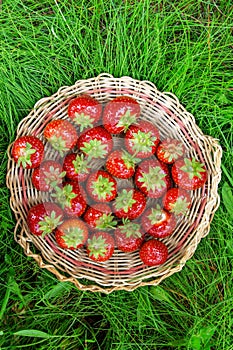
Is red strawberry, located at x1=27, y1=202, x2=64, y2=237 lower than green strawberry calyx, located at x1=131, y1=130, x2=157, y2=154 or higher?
lower

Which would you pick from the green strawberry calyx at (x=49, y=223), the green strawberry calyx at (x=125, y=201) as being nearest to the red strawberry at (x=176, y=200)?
the green strawberry calyx at (x=125, y=201)

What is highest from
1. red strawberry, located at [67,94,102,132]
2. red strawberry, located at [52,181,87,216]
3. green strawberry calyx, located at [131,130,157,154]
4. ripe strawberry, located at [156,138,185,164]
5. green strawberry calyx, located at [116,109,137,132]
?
red strawberry, located at [67,94,102,132]

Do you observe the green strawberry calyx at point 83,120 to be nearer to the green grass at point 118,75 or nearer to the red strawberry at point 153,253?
the green grass at point 118,75

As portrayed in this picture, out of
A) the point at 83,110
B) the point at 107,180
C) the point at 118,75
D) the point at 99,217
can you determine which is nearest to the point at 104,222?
the point at 99,217

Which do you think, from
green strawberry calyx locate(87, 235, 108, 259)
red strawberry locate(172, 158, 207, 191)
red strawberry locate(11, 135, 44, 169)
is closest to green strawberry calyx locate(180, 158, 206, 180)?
red strawberry locate(172, 158, 207, 191)

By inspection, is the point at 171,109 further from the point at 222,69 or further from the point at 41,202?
the point at 41,202

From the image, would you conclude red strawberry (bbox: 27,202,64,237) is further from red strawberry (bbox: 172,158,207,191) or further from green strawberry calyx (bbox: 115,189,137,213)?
red strawberry (bbox: 172,158,207,191)

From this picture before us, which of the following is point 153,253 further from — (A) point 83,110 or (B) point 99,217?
(A) point 83,110

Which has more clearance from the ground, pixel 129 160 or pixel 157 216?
pixel 129 160
